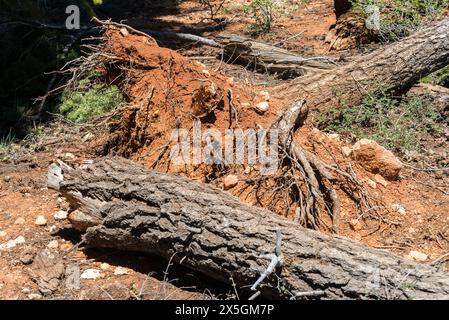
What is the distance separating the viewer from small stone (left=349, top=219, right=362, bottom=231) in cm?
388

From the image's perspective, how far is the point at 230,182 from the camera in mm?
4023

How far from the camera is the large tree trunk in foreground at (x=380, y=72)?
17.3ft

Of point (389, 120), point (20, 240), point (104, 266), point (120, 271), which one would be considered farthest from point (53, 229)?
point (389, 120)

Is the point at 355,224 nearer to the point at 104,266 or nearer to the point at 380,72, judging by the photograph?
the point at 104,266

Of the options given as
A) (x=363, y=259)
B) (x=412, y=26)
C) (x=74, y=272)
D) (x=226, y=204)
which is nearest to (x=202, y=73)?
(x=226, y=204)

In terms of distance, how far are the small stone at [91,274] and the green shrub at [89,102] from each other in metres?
2.12

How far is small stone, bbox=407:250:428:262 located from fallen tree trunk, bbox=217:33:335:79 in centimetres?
277

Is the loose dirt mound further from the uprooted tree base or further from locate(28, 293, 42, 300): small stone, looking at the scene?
locate(28, 293, 42, 300): small stone

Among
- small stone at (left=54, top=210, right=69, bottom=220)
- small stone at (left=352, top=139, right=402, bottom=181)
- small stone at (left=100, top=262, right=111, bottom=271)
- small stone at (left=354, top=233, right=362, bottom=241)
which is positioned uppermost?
small stone at (left=352, top=139, right=402, bottom=181)

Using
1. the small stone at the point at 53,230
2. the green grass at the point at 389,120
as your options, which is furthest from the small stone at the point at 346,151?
the small stone at the point at 53,230

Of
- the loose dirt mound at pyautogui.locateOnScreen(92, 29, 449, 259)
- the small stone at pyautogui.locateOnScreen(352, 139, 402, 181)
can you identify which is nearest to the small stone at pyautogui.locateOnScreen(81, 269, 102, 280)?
the loose dirt mound at pyautogui.locateOnScreen(92, 29, 449, 259)

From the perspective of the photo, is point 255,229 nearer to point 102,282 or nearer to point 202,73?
point 102,282
